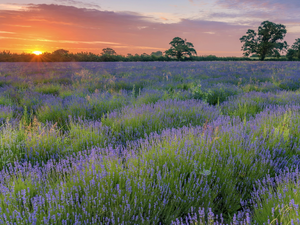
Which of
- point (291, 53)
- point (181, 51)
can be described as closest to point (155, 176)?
point (181, 51)

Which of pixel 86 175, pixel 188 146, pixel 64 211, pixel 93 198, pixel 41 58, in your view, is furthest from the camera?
pixel 41 58

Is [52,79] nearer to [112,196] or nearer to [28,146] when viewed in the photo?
[28,146]

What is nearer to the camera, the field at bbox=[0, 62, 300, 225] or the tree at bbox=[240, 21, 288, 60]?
the field at bbox=[0, 62, 300, 225]

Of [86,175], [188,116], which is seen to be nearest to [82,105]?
[188,116]

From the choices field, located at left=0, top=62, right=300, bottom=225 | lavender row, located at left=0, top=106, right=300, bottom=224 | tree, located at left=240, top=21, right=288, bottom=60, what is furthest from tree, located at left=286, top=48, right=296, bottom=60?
lavender row, located at left=0, top=106, right=300, bottom=224

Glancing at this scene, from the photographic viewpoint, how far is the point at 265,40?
51.2 metres

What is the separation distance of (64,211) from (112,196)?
41 centimetres

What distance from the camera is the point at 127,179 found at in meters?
1.97

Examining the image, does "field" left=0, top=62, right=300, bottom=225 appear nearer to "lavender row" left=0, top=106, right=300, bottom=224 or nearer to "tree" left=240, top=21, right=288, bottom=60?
"lavender row" left=0, top=106, right=300, bottom=224

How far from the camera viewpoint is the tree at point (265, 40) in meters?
48.5

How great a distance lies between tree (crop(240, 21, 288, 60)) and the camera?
1909 inches

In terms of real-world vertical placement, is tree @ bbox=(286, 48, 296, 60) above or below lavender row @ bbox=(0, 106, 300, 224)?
above

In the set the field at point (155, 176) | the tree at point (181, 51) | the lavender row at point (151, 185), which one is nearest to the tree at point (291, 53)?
the tree at point (181, 51)

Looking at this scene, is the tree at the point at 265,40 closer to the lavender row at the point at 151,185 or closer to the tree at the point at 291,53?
the tree at the point at 291,53
